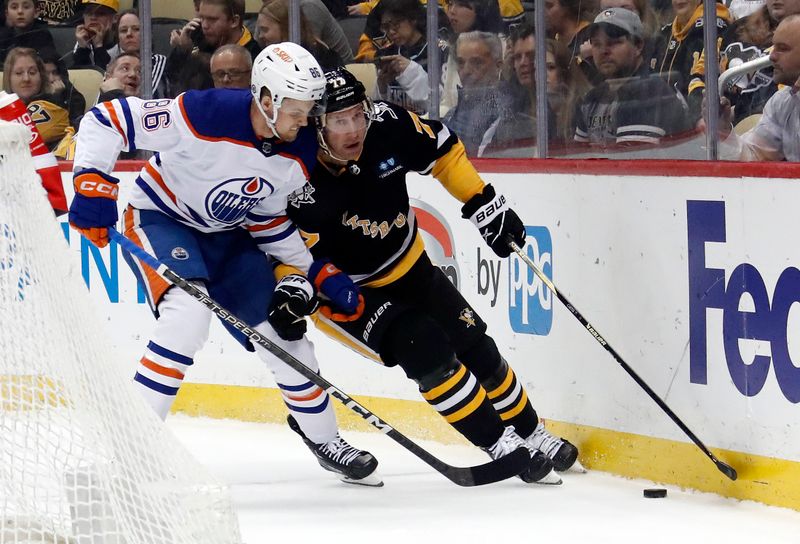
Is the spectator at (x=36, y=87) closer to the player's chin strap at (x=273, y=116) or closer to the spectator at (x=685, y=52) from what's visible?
the player's chin strap at (x=273, y=116)

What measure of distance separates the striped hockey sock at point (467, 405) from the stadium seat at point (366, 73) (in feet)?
5.35

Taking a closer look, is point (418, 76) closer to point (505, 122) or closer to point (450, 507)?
point (505, 122)

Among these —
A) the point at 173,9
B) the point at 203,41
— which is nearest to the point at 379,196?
the point at 203,41

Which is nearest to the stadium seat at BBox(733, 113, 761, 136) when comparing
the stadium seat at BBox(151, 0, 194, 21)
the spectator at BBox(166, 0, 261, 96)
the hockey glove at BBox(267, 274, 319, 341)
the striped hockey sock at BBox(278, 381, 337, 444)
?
the hockey glove at BBox(267, 274, 319, 341)

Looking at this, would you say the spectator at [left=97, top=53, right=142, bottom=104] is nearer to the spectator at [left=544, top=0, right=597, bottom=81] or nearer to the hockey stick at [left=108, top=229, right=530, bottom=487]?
the spectator at [left=544, top=0, right=597, bottom=81]

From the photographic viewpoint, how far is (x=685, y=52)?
4.09m

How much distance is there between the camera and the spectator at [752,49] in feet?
12.3

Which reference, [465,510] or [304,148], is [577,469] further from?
[304,148]

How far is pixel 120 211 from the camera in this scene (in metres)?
5.43

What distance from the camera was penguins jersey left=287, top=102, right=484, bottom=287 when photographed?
389 centimetres

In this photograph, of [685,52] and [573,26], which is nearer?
[685,52]

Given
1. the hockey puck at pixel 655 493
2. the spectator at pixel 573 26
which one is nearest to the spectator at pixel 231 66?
the spectator at pixel 573 26

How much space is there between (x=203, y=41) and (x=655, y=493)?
2.61 meters

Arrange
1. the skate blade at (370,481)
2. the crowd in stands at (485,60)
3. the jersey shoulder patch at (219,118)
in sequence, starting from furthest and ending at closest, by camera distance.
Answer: the skate blade at (370,481) < the crowd in stands at (485,60) < the jersey shoulder patch at (219,118)
